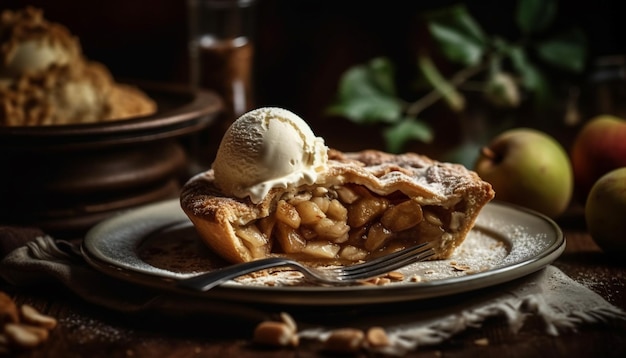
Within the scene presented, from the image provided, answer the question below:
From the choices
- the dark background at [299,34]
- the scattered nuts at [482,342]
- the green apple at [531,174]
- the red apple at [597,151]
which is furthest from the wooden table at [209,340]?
the dark background at [299,34]

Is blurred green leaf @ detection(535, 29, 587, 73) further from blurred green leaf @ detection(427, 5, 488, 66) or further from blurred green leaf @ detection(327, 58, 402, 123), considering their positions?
blurred green leaf @ detection(327, 58, 402, 123)

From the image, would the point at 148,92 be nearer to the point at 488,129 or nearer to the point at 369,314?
the point at 488,129

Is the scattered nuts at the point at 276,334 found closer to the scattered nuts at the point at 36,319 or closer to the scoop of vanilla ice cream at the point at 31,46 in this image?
the scattered nuts at the point at 36,319

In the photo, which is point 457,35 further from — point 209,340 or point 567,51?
point 209,340

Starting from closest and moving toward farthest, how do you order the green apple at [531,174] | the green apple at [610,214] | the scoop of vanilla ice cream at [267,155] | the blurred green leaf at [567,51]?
the scoop of vanilla ice cream at [267,155] < the green apple at [610,214] < the green apple at [531,174] < the blurred green leaf at [567,51]

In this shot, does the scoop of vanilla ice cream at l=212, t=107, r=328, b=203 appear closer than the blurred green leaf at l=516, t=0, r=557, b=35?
Yes

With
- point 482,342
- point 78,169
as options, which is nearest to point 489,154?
point 482,342

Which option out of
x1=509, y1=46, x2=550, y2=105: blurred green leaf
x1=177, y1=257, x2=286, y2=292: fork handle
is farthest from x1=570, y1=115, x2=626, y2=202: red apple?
x1=177, y1=257, x2=286, y2=292: fork handle
